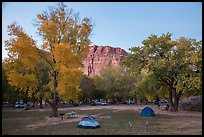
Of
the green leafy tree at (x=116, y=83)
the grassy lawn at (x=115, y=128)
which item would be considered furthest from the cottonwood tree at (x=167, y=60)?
the green leafy tree at (x=116, y=83)

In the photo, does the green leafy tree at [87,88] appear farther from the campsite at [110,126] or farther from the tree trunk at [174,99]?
the campsite at [110,126]

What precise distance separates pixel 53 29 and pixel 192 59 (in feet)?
52.4

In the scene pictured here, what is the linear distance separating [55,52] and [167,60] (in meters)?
14.5

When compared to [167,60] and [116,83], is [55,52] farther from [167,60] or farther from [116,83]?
[116,83]

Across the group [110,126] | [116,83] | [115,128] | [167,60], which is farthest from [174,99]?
[116,83]

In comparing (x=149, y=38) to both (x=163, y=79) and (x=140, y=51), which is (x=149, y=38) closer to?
(x=140, y=51)

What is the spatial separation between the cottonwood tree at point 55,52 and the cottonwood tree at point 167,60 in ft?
28.8

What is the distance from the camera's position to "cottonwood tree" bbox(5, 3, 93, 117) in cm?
2586

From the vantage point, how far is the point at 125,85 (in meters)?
66.6

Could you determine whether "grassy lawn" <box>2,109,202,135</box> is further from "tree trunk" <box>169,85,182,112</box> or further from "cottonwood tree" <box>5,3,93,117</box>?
"tree trunk" <box>169,85,182,112</box>

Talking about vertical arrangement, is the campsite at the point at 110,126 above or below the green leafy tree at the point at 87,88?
below

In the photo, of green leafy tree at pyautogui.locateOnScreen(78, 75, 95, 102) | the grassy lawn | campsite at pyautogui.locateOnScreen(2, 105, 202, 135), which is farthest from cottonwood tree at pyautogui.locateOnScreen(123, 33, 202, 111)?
green leafy tree at pyautogui.locateOnScreen(78, 75, 95, 102)

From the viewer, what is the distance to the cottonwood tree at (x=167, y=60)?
30.8 meters

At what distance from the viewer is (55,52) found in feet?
84.8
